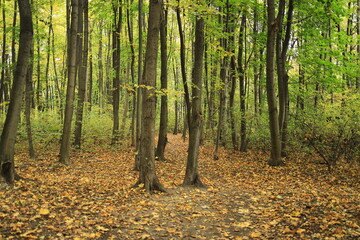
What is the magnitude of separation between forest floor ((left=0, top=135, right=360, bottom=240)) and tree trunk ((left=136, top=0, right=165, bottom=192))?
42 centimetres

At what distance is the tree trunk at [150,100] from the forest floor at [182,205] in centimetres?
42

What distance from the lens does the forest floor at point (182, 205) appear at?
5.05 meters

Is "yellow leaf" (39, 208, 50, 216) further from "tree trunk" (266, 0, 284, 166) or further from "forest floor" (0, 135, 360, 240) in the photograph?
"tree trunk" (266, 0, 284, 166)

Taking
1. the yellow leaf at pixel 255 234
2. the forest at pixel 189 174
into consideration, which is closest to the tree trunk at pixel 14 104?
the forest at pixel 189 174

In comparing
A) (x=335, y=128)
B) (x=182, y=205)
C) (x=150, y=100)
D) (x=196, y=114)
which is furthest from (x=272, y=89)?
(x=182, y=205)

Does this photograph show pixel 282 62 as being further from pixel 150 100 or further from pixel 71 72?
pixel 71 72

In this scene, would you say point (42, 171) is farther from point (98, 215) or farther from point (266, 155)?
point (266, 155)

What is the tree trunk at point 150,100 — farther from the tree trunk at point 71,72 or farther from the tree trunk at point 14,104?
the tree trunk at point 71,72

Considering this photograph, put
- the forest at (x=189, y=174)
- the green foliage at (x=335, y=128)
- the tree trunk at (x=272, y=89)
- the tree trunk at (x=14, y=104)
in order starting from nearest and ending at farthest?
1. the forest at (x=189, y=174)
2. the tree trunk at (x=14, y=104)
3. the green foliage at (x=335, y=128)
4. the tree trunk at (x=272, y=89)

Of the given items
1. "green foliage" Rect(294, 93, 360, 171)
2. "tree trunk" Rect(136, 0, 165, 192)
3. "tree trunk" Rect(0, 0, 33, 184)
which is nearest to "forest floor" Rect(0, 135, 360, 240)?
"tree trunk" Rect(136, 0, 165, 192)

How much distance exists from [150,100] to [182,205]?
292 centimetres

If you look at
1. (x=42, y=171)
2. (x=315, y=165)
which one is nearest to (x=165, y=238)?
(x=42, y=171)

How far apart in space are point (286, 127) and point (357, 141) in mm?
3464

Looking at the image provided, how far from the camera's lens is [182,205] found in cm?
672
